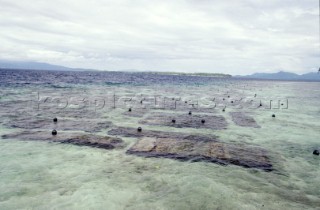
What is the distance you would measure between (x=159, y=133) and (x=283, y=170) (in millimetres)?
6217

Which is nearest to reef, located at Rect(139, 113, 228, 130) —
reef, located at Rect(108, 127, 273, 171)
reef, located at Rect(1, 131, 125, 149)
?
reef, located at Rect(108, 127, 273, 171)

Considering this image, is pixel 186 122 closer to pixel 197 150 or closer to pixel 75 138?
pixel 197 150

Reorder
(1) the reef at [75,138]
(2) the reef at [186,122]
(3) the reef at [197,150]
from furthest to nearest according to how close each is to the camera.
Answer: (2) the reef at [186,122]
(1) the reef at [75,138]
(3) the reef at [197,150]

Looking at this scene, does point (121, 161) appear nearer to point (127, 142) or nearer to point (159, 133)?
point (127, 142)

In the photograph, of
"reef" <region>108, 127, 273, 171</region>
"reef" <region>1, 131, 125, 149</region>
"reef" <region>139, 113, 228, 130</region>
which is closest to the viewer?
"reef" <region>108, 127, 273, 171</region>

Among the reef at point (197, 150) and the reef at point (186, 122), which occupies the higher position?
the reef at point (186, 122)

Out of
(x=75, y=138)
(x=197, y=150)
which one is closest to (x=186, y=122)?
(x=197, y=150)

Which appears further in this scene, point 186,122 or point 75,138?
point 186,122

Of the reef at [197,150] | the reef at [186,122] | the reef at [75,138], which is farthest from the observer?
the reef at [186,122]

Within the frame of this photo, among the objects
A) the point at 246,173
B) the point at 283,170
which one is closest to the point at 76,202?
the point at 246,173

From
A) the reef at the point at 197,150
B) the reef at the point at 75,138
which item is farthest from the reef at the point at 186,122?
the reef at the point at 75,138

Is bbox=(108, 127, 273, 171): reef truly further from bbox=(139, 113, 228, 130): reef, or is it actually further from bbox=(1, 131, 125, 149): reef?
bbox=(139, 113, 228, 130): reef

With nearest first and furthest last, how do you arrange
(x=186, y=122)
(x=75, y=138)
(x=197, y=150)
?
1. (x=197, y=150)
2. (x=75, y=138)
3. (x=186, y=122)

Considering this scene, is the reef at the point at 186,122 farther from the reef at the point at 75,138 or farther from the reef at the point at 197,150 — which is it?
the reef at the point at 75,138
